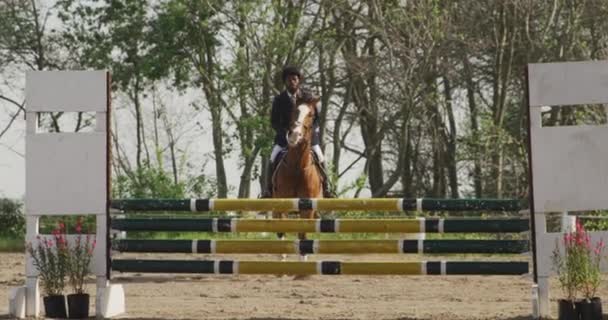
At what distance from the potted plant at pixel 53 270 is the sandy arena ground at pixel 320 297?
19.9 inches

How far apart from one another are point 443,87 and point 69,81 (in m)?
22.3

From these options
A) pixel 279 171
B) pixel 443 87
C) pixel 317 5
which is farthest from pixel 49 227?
pixel 443 87

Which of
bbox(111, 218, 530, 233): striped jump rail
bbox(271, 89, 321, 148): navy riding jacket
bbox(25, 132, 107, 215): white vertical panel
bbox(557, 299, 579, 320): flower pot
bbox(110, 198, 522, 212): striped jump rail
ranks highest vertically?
bbox(271, 89, 321, 148): navy riding jacket

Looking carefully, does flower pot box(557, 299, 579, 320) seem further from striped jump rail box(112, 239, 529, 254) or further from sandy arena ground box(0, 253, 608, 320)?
striped jump rail box(112, 239, 529, 254)

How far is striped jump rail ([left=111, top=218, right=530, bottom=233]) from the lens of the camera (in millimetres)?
9070

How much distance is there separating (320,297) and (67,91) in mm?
2954

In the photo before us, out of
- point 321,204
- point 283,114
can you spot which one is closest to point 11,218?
point 283,114

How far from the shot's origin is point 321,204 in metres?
9.28

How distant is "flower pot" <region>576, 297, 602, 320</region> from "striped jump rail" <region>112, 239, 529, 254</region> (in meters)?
0.70

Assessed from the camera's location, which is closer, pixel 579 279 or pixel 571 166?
pixel 579 279

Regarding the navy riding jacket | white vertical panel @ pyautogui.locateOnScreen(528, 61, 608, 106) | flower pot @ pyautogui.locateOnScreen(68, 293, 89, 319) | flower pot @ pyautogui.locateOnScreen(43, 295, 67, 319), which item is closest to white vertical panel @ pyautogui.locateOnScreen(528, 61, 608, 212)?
white vertical panel @ pyautogui.locateOnScreen(528, 61, 608, 106)

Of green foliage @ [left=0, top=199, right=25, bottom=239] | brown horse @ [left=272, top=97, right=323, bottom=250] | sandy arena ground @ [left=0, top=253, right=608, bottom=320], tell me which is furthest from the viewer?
green foliage @ [left=0, top=199, right=25, bottom=239]

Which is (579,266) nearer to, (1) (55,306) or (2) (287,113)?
(1) (55,306)

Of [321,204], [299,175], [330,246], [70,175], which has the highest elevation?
[299,175]
